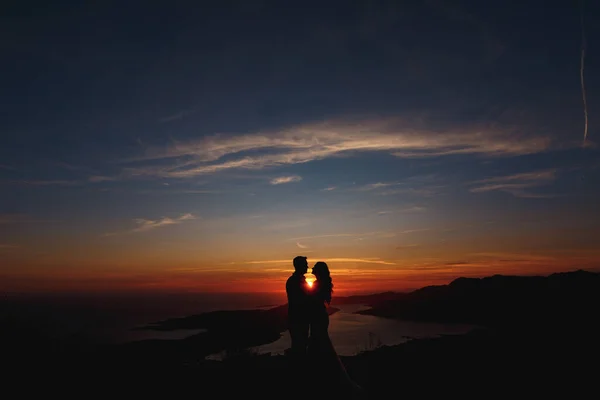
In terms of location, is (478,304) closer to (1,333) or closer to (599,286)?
(599,286)

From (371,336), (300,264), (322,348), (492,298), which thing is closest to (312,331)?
(322,348)

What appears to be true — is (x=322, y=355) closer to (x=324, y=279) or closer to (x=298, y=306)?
(x=298, y=306)

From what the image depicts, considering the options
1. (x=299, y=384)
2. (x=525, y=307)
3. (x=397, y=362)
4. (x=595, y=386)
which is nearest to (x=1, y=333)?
(x=299, y=384)

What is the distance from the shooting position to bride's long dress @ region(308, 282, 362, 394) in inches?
361

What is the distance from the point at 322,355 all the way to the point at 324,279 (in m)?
1.70

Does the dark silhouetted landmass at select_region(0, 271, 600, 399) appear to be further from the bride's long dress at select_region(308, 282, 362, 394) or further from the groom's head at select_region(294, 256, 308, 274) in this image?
the groom's head at select_region(294, 256, 308, 274)

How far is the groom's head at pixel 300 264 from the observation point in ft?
29.8

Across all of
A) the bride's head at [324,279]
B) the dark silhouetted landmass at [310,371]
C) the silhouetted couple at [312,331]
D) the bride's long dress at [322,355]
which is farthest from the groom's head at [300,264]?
the dark silhouetted landmass at [310,371]

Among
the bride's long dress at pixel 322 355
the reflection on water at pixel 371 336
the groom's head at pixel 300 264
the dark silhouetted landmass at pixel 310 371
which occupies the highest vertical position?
the groom's head at pixel 300 264

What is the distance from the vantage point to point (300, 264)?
9.09 meters

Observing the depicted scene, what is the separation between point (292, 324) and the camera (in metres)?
9.32

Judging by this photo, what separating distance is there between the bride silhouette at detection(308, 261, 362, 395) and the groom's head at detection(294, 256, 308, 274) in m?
0.52

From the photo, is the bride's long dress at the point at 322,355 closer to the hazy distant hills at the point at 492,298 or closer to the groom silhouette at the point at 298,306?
the groom silhouette at the point at 298,306

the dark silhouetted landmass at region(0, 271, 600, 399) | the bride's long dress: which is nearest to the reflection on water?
the dark silhouetted landmass at region(0, 271, 600, 399)
